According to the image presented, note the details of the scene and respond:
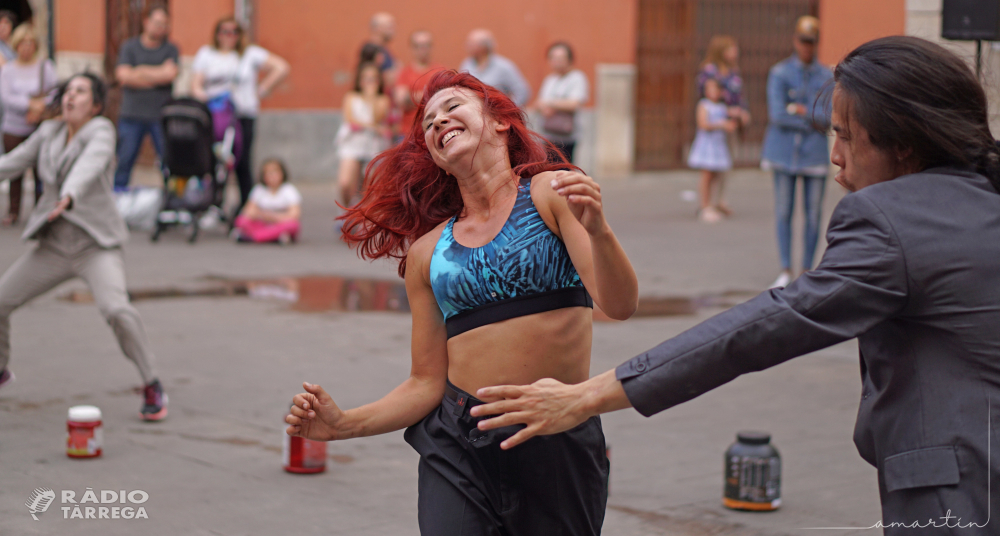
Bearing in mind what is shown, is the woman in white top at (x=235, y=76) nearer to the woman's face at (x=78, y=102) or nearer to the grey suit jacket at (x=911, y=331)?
the woman's face at (x=78, y=102)

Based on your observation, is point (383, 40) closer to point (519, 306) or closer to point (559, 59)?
point (559, 59)

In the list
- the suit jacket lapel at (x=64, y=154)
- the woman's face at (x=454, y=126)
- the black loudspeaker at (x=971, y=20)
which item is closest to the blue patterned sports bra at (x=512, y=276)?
the woman's face at (x=454, y=126)

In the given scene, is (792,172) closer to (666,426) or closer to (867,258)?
(666,426)

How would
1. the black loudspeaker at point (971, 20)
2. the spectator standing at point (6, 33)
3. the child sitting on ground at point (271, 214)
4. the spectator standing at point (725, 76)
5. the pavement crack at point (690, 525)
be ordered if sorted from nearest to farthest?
the pavement crack at point (690, 525)
the black loudspeaker at point (971, 20)
the child sitting on ground at point (271, 214)
the spectator standing at point (6, 33)
the spectator standing at point (725, 76)

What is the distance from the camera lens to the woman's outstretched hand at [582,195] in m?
2.37

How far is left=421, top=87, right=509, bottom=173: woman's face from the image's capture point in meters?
2.89

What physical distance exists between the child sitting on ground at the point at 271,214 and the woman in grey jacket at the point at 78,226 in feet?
19.0

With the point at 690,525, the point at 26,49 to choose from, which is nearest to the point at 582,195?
the point at 690,525

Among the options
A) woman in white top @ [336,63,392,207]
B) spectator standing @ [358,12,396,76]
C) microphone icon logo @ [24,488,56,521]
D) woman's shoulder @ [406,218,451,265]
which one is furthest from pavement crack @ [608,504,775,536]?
spectator standing @ [358,12,396,76]

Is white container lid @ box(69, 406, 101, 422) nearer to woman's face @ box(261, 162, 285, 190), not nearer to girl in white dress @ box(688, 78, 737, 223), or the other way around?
woman's face @ box(261, 162, 285, 190)

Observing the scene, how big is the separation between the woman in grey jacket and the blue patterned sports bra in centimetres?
338

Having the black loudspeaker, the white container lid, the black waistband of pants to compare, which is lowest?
the white container lid

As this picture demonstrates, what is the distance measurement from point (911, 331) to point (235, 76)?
11.2 m

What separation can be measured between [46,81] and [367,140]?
3.38m
